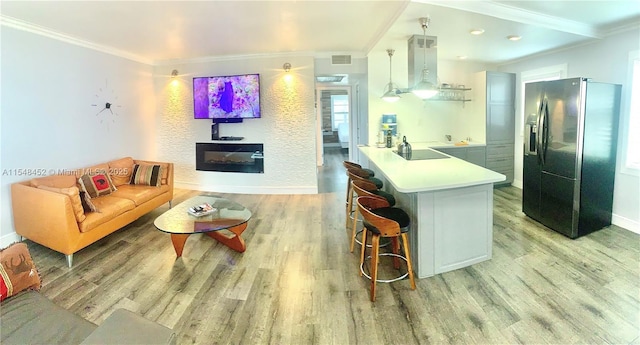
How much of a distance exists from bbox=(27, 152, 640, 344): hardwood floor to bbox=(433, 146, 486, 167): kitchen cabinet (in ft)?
6.22

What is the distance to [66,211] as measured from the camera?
9.71 feet

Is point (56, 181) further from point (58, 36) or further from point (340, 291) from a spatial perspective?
point (340, 291)

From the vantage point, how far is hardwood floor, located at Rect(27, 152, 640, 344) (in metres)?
2.05

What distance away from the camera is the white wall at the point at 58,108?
3.50 m

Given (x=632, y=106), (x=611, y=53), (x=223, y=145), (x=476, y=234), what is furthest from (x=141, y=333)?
(x=611, y=53)

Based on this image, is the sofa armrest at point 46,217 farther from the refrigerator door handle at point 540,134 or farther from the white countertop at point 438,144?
the refrigerator door handle at point 540,134

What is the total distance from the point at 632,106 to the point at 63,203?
6228 mm

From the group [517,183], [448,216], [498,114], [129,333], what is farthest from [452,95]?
[129,333]

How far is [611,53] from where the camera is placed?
12.8ft

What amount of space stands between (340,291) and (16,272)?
2.10 m

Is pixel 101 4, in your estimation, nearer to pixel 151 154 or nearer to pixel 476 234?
pixel 151 154

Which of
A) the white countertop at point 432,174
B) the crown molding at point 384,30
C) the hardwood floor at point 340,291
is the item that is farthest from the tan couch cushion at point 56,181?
the crown molding at point 384,30

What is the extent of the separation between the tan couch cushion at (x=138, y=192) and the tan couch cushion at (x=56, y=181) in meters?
0.46

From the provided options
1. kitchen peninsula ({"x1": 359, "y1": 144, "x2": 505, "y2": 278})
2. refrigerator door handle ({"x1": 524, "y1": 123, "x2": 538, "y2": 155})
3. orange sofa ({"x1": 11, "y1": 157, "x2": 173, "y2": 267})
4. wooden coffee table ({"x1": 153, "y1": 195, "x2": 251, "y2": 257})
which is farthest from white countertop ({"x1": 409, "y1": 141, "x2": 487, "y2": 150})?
orange sofa ({"x1": 11, "y1": 157, "x2": 173, "y2": 267})
